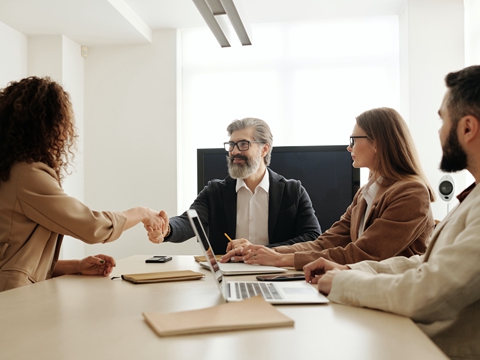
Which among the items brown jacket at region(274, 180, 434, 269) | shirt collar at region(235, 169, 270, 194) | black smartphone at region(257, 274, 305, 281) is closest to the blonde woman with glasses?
brown jacket at region(274, 180, 434, 269)

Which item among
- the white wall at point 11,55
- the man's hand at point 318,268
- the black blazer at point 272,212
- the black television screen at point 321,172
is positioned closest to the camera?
the man's hand at point 318,268

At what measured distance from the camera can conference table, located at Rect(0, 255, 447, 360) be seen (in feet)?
2.88

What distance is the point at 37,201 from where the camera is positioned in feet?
5.58

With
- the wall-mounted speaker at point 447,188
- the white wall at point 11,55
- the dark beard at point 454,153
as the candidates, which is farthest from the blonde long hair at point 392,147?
the white wall at point 11,55

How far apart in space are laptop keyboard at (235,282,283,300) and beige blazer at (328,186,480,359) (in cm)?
17

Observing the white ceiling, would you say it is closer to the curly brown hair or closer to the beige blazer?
the curly brown hair

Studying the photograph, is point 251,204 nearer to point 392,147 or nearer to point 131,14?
point 392,147

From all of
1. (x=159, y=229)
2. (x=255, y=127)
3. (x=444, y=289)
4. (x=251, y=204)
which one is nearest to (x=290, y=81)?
(x=255, y=127)

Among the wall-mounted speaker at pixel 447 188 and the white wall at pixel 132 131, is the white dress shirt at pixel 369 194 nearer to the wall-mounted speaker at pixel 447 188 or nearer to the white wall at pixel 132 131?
the wall-mounted speaker at pixel 447 188

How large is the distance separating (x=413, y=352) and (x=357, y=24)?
5054mm

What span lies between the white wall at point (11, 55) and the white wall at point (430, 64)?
412cm

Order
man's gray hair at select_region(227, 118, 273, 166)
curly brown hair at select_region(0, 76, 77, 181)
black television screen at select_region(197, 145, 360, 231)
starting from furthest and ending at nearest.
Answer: black television screen at select_region(197, 145, 360, 231) < man's gray hair at select_region(227, 118, 273, 166) < curly brown hair at select_region(0, 76, 77, 181)

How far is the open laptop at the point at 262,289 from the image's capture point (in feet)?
4.28

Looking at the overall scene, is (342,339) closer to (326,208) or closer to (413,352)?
(413,352)
